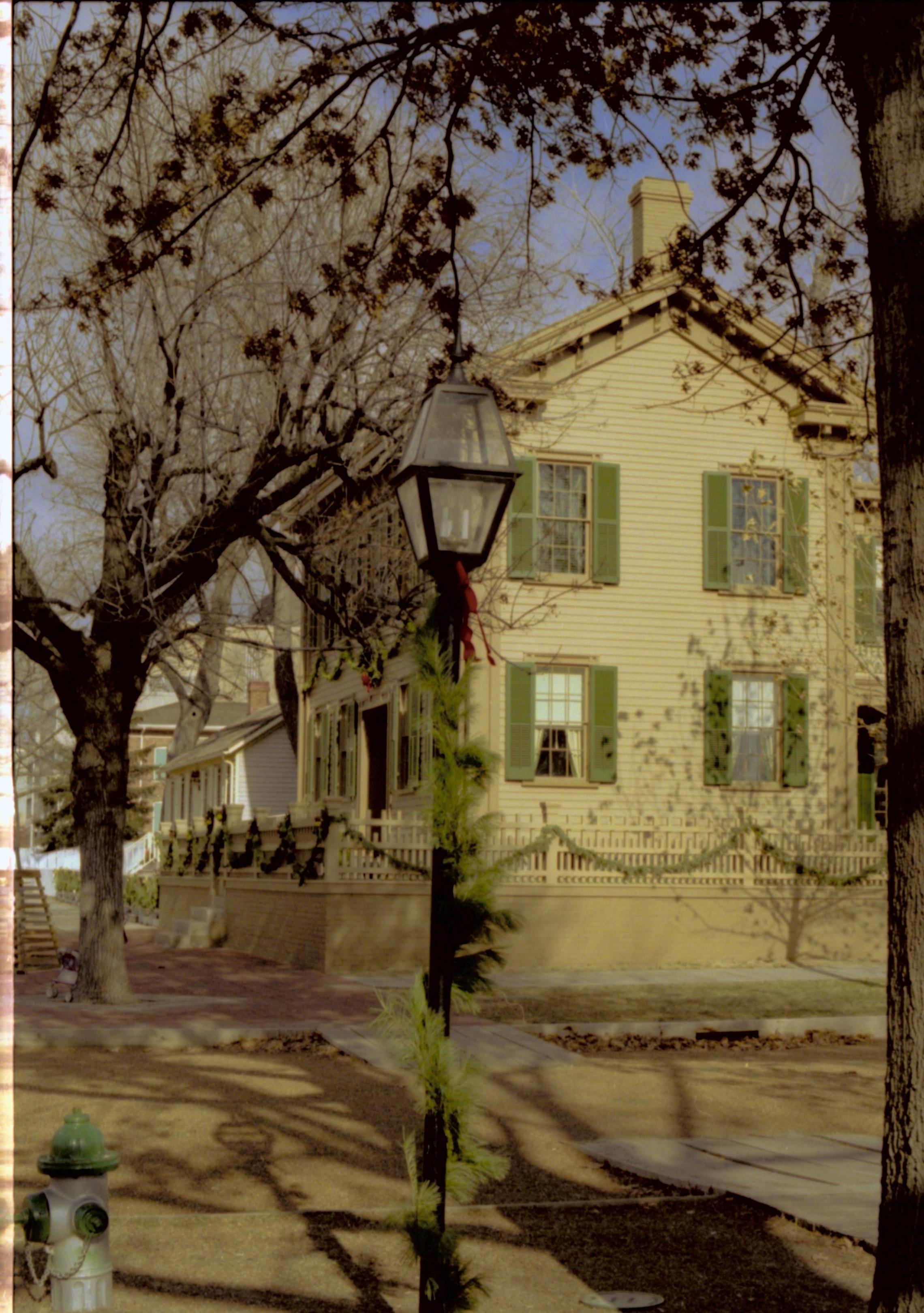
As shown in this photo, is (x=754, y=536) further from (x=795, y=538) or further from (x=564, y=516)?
(x=564, y=516)

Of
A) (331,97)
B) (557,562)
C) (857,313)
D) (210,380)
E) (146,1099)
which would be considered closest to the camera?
(331,97)

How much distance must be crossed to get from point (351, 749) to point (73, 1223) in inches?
887

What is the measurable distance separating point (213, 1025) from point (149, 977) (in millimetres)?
6691

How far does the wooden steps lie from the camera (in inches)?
872

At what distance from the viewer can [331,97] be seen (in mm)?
7445

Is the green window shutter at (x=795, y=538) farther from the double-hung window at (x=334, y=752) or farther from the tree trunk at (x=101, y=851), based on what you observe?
the tree trunk at (x=101, y=851)

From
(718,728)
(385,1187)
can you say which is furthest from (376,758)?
(385,1187)

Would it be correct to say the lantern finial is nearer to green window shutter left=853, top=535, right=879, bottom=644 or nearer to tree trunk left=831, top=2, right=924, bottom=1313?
tree trunk left=831, top=2, right=924, bottom=1313

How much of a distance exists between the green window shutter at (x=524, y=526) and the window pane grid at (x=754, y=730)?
4.05m

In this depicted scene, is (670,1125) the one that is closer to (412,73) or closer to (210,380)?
(412,73)

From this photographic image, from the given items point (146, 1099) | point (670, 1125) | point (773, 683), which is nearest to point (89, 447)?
point (773, 683)

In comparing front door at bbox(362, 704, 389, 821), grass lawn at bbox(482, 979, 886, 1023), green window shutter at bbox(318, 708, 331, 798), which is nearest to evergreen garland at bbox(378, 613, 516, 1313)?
grass lawn at bbox(482, 979, 886, 1023)

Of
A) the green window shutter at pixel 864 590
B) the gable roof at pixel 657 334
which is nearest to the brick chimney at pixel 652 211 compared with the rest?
the gable roof at pixel 657 334

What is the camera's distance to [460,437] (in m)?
5.66
